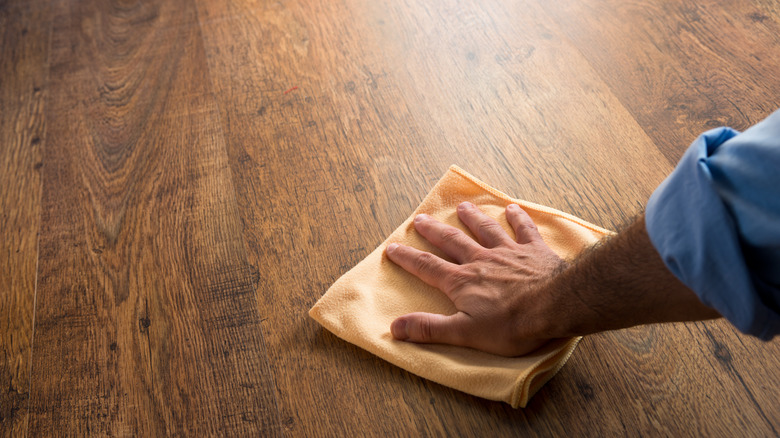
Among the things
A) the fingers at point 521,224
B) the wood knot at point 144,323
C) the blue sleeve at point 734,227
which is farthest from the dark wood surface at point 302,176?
the blue sleeve at point 734,227

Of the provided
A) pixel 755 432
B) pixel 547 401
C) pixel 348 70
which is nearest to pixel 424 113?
pixel 348 70

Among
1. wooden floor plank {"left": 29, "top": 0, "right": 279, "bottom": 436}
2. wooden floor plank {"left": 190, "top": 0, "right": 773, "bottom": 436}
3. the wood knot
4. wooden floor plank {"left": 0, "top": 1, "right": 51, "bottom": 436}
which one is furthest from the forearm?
wooden floor plank {"left": 0, "top": 1, "right": 51, "bottom": 436}

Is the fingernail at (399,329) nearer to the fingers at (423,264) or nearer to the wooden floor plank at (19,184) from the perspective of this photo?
the fingers at (423,264)

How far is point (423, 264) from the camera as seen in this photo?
0.85 meters

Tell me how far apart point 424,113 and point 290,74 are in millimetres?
305

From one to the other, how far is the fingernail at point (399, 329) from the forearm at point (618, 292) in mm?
186

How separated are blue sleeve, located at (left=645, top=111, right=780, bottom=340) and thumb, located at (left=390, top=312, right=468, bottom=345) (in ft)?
1.04

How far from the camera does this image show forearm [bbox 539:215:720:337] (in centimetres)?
56

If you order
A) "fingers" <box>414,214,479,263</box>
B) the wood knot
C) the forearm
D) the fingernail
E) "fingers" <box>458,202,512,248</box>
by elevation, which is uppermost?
the forearm

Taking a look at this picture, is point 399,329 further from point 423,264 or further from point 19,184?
point 19,184

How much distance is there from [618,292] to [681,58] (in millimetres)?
743

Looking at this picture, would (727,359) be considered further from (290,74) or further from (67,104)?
(67,104)

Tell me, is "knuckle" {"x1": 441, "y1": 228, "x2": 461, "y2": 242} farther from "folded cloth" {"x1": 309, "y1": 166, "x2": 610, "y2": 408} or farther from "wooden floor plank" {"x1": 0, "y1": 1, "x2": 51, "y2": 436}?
"wooden floor plank" {"x1": 0, "y1": 1, "x2": 51, "y2": 436}

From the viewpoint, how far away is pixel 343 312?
0.83m
